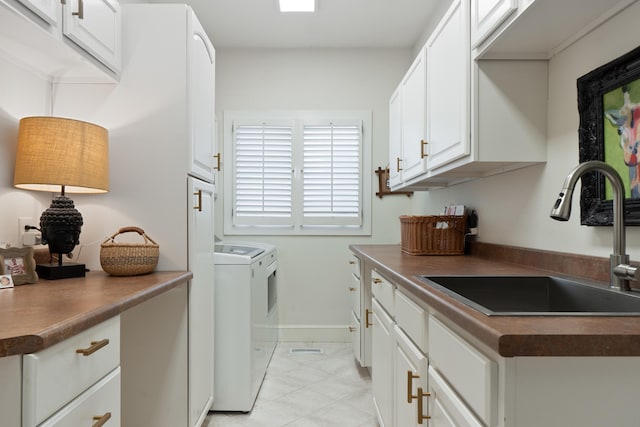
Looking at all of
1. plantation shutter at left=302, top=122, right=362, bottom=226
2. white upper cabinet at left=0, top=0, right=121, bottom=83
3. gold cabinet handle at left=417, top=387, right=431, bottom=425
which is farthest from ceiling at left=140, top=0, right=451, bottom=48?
gold cabinet handle at left=417, top=387, right=431, bottom=425

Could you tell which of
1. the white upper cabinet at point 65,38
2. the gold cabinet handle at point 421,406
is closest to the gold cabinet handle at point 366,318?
the gold cabinet handle at point 421,406

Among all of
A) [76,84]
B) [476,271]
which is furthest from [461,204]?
[76,84]

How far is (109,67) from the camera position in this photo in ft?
5.74

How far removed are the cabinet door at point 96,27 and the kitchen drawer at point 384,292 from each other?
1.50m

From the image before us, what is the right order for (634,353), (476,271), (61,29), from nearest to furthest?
(634,353) → (61,29) → (476,271)

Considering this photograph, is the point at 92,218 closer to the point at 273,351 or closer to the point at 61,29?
the point at 61,29

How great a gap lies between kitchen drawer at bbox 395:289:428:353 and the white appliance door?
3.09 ft

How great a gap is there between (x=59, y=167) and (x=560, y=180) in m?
1.88

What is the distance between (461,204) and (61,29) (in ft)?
7.37

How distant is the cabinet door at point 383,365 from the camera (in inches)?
68.8

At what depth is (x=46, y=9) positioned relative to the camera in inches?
51.5

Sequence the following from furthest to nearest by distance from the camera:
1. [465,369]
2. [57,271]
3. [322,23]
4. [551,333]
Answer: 1. [322,23]
2. [57,271]
3. [465,369]
4. [551,333]

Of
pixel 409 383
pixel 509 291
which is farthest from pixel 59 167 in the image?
pixel 509 291

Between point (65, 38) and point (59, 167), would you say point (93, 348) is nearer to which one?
point (59, 167)
